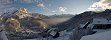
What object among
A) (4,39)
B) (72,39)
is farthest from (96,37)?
(72,39)

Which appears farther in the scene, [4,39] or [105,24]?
[105,24]

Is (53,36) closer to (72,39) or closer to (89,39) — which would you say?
(72,39)

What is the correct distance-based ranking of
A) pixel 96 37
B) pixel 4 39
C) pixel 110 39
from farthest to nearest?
pixel 4 39 → pixel 96 37 → pixel 110 39

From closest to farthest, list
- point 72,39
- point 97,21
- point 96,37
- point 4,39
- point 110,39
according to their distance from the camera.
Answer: point 110,39
point 96,37
point 4,39
point 72,39
point 97,21

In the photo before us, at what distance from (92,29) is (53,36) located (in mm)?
17188

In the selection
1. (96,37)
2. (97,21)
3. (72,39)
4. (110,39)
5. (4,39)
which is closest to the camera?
(110,39)

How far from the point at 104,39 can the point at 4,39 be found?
24.5 meters

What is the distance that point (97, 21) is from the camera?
84062mm

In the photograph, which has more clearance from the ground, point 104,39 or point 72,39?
point 104,39

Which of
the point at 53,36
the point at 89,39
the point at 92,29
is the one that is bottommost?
the point at 53,36

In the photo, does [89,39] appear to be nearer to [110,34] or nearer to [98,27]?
[110,34]

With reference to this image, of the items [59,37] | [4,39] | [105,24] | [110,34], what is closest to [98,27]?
[105,24]

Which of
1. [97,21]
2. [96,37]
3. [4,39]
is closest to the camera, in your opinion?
[96,37]

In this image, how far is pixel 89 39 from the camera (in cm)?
4462
